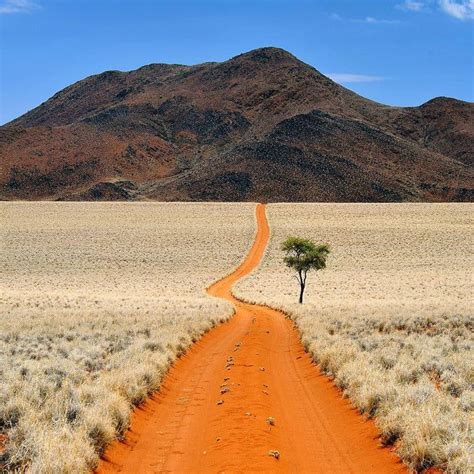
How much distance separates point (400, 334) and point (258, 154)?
136 m

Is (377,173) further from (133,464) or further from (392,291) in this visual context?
(133,464)

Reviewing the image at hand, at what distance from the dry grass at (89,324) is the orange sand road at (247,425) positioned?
1.66ft

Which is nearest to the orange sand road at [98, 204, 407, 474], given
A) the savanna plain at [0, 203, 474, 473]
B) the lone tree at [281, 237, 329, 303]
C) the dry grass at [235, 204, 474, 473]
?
the savanna plain at [0, 203, 474, 473]

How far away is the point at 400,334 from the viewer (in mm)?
18625

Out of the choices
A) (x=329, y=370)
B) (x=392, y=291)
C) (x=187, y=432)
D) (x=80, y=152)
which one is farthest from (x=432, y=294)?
(x=80, y=152)

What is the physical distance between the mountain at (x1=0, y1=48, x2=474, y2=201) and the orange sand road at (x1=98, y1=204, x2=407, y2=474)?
121m

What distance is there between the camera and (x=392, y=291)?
4081 centimetres

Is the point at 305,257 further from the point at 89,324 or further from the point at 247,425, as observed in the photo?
the point at 247,425

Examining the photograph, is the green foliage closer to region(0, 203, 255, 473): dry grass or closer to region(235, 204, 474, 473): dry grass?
region(235, 204, 474, 473): dry grass

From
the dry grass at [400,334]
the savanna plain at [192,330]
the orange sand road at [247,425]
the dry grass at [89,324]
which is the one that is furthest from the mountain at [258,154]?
the orange sand road at [247,425]

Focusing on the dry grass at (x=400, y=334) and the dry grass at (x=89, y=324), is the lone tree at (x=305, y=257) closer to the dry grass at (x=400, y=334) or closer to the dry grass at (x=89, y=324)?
the dry grass at (x=400, y=334)

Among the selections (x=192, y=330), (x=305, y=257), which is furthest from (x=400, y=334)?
(x=305, y=257)

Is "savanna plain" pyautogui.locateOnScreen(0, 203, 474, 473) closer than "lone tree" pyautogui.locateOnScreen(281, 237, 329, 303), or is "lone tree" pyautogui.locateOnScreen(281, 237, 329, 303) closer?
"savanna plain" pyautogui.locateOnScreen(0, 203, 474, 473)

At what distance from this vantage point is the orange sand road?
7774 millimetres
